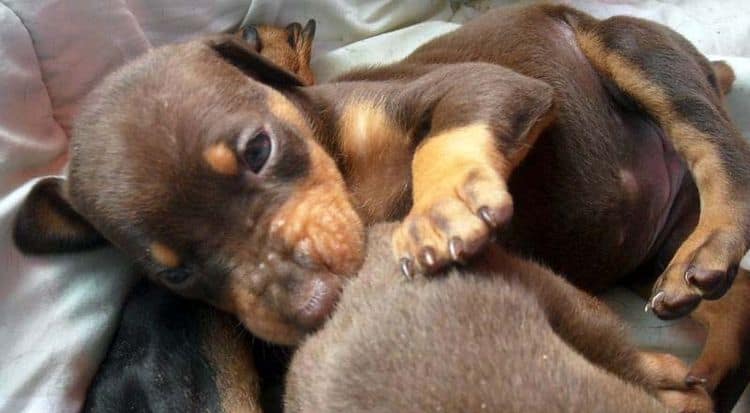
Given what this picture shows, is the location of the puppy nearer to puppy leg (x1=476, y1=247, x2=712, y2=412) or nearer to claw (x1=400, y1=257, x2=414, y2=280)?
claw (x1=400, y1=257, x2=414, y2=280)

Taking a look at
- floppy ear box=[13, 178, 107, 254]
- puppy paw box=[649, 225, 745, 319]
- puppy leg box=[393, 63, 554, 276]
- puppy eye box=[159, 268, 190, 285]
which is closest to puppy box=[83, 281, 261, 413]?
puppy eye box=[159, 268, 190, 285]

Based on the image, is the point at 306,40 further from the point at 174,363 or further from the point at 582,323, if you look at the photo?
the point at 582,323

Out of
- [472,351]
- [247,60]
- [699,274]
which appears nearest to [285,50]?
[247,60]

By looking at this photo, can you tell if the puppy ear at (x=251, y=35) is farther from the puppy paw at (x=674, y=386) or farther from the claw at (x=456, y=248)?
the puppy paw at (x=674, y=386)

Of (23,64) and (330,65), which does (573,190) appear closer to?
(330,65)

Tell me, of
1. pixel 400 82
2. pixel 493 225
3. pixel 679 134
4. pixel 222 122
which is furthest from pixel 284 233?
pixel 679 134

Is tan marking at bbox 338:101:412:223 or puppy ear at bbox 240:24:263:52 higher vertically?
tan marking at bbox 338:101:412:223
